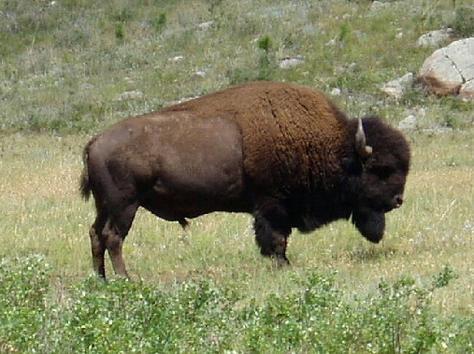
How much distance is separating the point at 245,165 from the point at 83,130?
15.4 m

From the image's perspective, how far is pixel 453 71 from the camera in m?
24.2

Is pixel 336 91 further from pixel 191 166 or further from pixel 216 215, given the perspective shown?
pixel 191 166

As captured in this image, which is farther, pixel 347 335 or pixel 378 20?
pixel 378 20

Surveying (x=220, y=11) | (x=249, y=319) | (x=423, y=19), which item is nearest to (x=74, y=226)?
(x=249, y=319)

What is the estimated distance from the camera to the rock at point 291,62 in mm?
28109

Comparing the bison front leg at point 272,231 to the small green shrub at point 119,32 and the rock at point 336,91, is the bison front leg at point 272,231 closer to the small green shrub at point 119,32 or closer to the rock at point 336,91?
the rock at point 336,91

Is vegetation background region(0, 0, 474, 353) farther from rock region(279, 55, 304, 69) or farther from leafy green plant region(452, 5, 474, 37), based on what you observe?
rock region(279, 55, 304, 69)

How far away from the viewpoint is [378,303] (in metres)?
6.17

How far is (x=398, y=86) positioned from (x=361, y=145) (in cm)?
1486

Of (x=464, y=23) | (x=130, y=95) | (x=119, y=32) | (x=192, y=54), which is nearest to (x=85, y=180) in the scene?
(x=130, y=95)

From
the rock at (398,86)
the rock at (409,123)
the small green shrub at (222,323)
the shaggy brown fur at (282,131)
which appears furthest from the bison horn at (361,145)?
the rock at (398,86)

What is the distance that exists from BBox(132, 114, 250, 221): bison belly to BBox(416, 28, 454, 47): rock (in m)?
18.3

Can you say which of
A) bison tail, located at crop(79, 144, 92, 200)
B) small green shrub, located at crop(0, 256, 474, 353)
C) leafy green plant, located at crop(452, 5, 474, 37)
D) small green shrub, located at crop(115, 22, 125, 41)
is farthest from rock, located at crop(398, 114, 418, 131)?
small green shrub, located at crop(0, 256, 474, 353)

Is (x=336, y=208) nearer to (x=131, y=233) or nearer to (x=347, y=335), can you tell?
(x=131, y=233)
